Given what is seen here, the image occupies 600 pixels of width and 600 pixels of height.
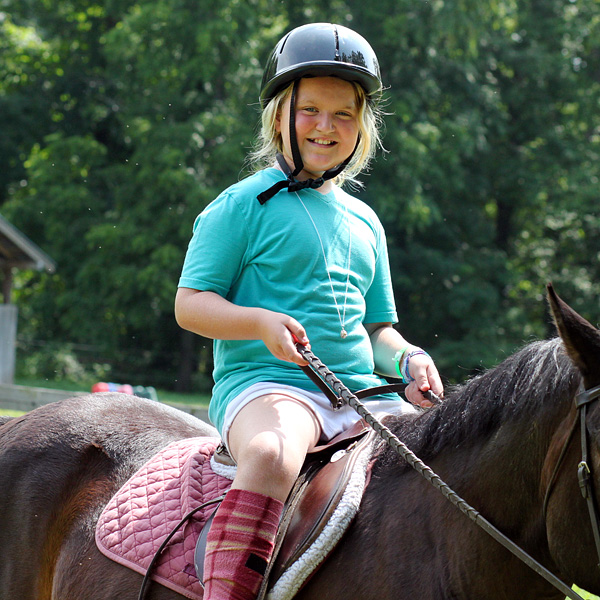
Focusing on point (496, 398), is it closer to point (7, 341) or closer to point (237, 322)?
point (237, 322)

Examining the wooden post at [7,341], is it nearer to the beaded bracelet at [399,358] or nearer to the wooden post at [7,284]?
the wooden post at [7,284]

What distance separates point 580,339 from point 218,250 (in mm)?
1109

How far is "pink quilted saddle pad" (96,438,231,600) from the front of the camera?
7.77 feet

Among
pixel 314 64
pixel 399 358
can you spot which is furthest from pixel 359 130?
pixel 399 358

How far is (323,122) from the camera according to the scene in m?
2.55

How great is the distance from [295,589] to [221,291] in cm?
87

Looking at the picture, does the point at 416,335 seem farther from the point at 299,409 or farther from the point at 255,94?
the point at 299,409

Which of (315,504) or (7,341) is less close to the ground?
(315,504)

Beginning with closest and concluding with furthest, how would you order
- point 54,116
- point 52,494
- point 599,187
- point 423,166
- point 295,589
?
1. point 295,589
2. point 52,494
3. point 423,166
4. point 599,187
5. point 54,116

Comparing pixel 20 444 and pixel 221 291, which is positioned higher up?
pixel 221 291

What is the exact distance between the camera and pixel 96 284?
27.9 meters

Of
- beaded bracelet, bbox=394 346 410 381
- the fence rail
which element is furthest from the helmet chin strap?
the fence rail

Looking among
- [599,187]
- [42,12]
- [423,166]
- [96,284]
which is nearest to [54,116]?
[42,12]

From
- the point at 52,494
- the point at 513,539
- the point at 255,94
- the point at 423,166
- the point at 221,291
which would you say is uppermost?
the point at 255,94
